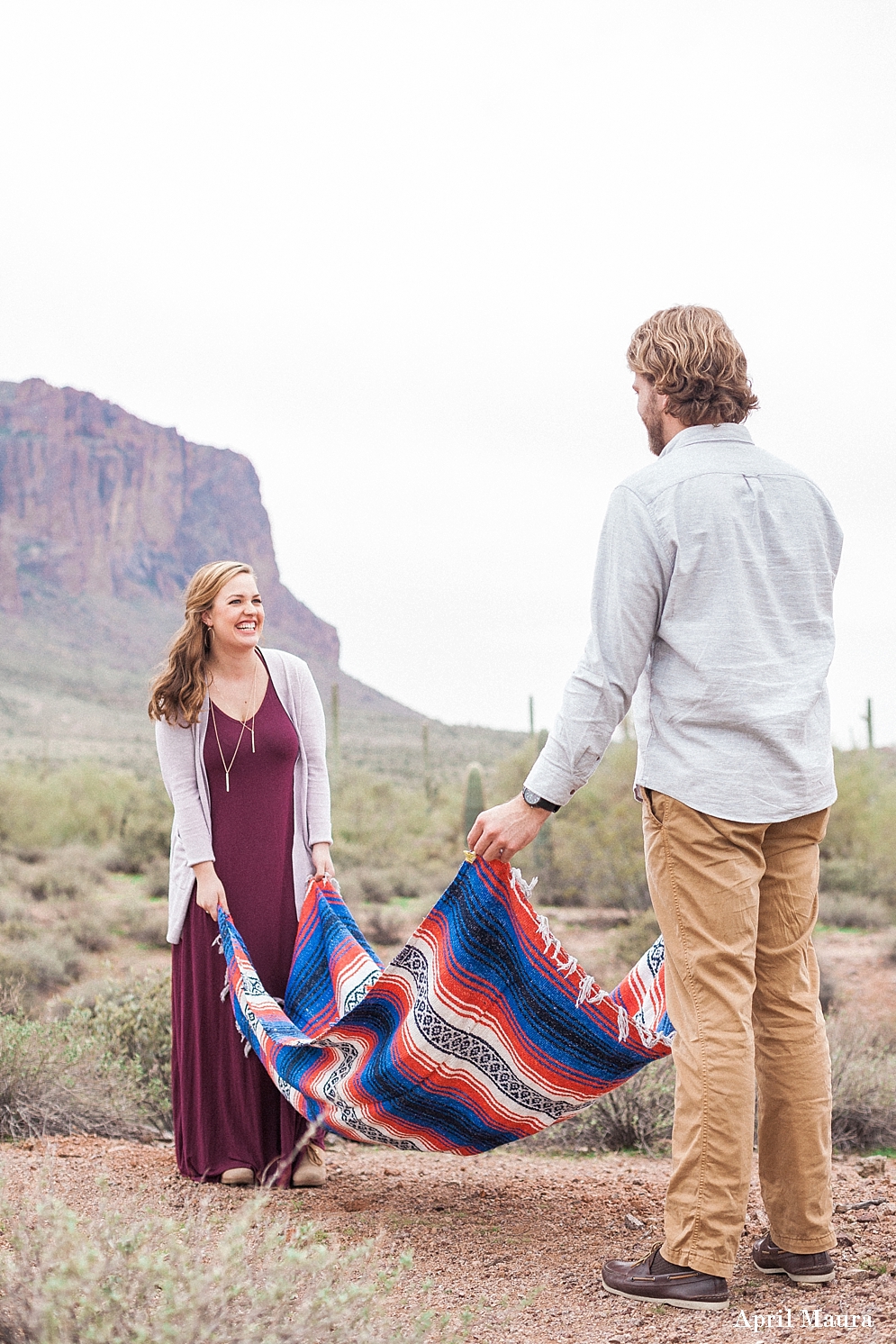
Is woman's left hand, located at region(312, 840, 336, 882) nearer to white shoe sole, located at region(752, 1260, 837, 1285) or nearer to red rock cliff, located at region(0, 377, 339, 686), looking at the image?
white shoe sole, located at region(752, 1260, 837, 1285)

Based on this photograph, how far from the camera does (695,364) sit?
9.37ft

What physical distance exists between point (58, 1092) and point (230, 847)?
5.65 ft

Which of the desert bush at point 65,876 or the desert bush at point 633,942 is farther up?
the desert bush at point 65,876

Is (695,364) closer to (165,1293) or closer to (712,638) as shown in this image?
(712,638)

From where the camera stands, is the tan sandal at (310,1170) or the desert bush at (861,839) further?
the desert bush at (861,839)

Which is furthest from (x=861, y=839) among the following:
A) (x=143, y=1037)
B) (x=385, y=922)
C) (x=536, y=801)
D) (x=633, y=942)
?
(x=536, y=801)

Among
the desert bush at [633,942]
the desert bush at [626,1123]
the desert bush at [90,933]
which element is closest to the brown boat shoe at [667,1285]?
the desert bush at [626,1123]

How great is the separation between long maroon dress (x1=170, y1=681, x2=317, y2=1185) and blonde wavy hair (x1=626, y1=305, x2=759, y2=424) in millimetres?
2046

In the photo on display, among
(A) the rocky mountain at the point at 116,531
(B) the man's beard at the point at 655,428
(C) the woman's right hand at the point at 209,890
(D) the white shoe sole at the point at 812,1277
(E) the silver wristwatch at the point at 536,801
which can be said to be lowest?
(D) the white shoe sole at the point at 812,1277

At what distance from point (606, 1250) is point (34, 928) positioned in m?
10.6

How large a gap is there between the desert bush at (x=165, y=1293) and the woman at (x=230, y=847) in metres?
1.87

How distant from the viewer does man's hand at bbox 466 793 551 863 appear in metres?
2.94

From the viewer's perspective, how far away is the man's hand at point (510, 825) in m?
2.94

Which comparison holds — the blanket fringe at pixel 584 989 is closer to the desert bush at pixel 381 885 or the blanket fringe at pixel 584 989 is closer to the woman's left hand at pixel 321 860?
the woman's left hand at pixel 321 860
